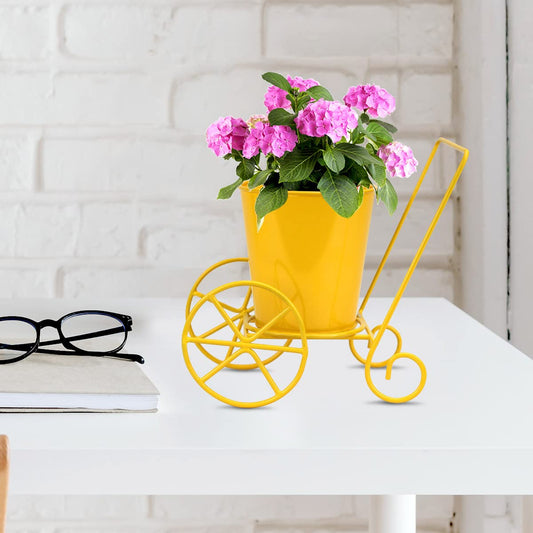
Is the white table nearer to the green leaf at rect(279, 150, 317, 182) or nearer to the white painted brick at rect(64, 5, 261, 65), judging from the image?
the green leaf at rect(279, 150, 317, 182)

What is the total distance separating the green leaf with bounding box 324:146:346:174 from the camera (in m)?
0.61

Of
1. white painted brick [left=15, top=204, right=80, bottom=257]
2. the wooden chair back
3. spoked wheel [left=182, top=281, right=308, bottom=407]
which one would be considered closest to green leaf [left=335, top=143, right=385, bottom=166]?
spoked wheel [left=182, top=281, right=308, bottom=407]

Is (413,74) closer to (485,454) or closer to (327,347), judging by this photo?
(327,347)

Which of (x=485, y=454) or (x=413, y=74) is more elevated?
(x=413, y=74)

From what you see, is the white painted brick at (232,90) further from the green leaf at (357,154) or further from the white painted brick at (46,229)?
the green leaf at (357,154)

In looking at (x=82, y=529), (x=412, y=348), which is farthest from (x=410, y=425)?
(x=82, y=529)

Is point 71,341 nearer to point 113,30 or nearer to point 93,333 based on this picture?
point 93,333

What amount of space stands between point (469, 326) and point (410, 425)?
33 cm

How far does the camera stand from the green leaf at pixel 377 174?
64cm

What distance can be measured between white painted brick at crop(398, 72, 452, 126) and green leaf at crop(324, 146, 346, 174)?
0.60 metres

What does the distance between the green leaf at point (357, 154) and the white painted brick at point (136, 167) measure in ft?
1.86

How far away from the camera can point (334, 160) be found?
616 mm

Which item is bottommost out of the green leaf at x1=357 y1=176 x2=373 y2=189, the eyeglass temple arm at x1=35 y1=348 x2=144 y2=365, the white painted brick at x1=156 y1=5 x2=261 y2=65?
the eyeglass temple arm at x1=35 y1=348 x2=144 y2=365

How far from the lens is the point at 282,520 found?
1.25 metres
